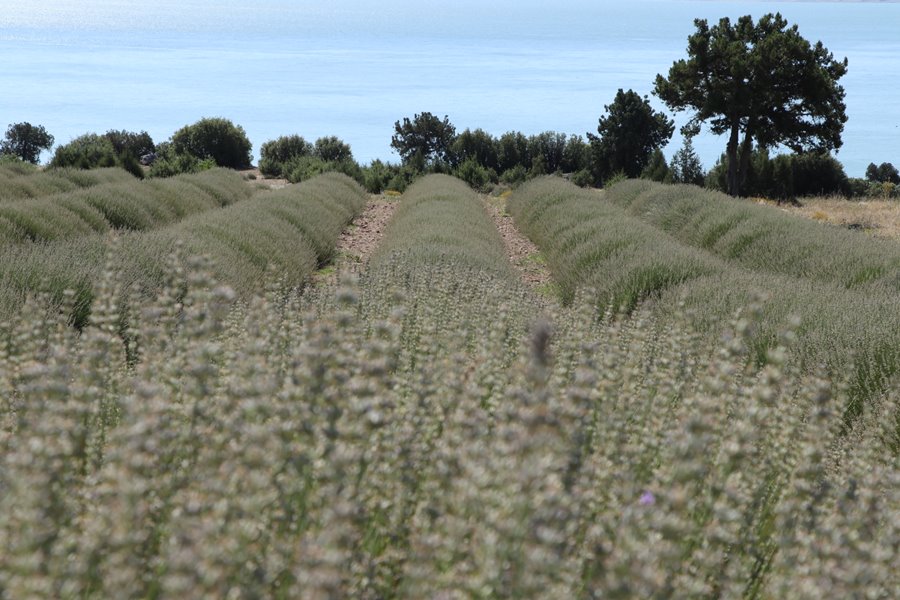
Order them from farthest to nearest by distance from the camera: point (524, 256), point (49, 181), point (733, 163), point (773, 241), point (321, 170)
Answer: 1. point (321, 170)
2. point (733, 163)
3. point (49, 181)
4. point (524, 256)
5. point (773, 241)

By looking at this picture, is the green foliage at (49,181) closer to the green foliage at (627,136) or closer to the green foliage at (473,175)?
the green foliage at (473,175)

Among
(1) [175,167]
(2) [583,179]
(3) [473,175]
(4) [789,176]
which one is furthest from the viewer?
(2) [583,179]

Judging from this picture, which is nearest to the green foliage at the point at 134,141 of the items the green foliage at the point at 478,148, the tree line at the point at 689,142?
the tree line at the point at 689,142

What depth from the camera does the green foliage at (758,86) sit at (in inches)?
1118

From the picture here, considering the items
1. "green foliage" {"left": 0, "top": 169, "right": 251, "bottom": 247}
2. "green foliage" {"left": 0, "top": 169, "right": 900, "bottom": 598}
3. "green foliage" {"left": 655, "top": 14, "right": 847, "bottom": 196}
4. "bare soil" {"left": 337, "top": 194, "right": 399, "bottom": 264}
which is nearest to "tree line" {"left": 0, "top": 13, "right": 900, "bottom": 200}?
"green foliage" {"left": 655, "top": 14, "right": 847, "bottom": 196}

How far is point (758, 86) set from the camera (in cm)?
2867

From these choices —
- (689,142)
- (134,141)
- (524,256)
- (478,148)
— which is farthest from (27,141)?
(524,256)

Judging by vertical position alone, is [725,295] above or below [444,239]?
below

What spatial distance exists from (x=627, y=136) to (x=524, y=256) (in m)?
27.1

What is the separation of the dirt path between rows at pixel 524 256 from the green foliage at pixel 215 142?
1001 inches

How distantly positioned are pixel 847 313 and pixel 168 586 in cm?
602

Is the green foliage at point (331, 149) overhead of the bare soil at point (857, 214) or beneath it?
overhead

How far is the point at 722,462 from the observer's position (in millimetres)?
2297

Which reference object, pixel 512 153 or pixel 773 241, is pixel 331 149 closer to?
pixel 512 153
